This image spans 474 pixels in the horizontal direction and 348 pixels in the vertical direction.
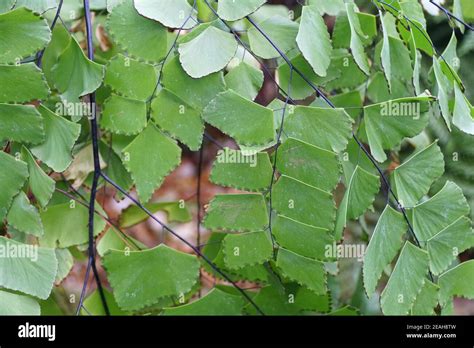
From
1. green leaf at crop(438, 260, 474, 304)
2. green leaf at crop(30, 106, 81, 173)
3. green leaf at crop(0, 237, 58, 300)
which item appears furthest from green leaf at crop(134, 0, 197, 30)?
green leaf at crop(438, 260, 474, 304)

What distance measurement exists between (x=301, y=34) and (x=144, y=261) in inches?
9.2

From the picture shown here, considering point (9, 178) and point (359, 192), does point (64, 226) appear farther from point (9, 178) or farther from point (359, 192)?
point (359, 192)

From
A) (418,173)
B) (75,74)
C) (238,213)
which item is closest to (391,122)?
(418,173)

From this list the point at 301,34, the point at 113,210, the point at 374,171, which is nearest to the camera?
the point at 301,34

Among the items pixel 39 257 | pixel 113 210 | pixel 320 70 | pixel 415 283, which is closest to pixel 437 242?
pixel 415 283

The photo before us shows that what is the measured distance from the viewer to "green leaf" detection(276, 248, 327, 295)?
1.72 feet

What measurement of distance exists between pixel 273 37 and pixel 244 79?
5cm

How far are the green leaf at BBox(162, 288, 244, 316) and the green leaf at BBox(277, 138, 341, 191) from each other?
0.14 meters

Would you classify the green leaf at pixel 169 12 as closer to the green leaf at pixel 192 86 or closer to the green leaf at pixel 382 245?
the green leaf at pixel 192 86

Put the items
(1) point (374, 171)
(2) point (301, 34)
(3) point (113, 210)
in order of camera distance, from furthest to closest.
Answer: (3) point (113, 210), (1) point (374, 171), (2) point (301, 34)

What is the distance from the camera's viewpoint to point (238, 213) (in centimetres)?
53

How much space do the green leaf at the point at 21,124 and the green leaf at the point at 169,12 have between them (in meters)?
0.12
